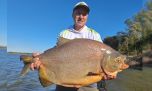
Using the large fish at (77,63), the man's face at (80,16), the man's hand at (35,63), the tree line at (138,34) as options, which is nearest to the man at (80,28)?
the man's face at (80,16)

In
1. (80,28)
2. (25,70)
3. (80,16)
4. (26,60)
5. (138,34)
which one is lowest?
(25,70)

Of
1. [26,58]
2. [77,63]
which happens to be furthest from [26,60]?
[77,63]

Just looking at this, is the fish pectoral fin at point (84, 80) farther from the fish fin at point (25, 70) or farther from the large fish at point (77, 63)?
the fish fin at point (25, 70)

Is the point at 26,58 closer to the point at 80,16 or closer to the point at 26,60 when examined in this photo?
the point at 26,60

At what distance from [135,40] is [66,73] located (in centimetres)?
3983

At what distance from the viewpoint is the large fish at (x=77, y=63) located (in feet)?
14.9

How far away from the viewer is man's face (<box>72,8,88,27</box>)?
524 cm

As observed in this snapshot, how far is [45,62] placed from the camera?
184 inches

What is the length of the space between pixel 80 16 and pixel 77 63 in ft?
2.96

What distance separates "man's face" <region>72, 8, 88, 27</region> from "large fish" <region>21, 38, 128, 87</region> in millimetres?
522

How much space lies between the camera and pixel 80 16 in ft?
17.3

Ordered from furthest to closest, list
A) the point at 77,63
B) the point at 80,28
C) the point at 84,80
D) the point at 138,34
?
1. the point at 138,34
2. the point at 80,28
3. the point at 77,63
4. the point at 84,80

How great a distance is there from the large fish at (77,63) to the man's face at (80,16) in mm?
522

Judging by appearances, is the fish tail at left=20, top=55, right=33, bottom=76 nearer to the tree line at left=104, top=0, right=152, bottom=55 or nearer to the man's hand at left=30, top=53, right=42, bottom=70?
the man's hand at left=30, top=53, right=42, bottom=70
